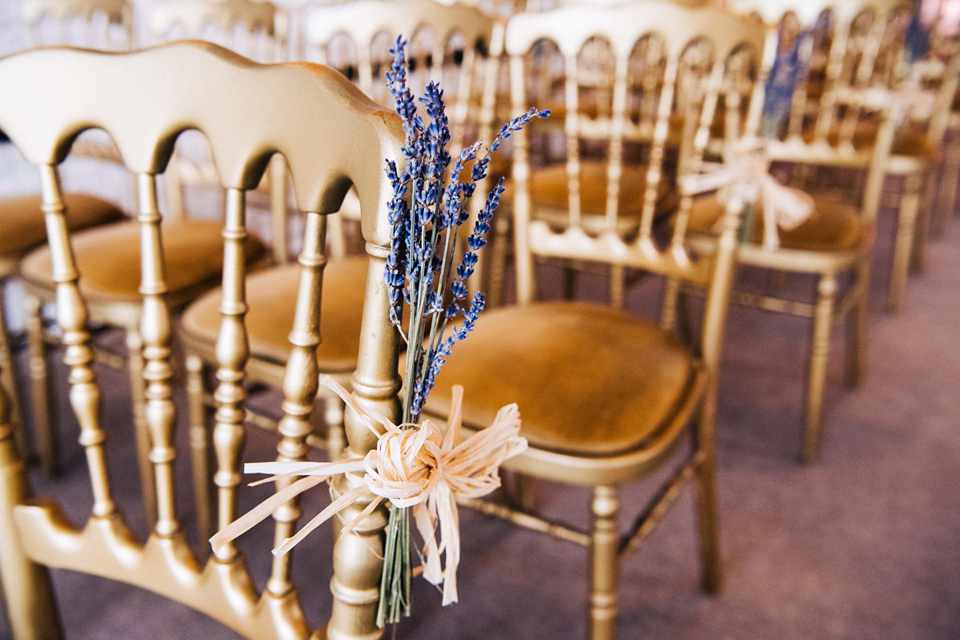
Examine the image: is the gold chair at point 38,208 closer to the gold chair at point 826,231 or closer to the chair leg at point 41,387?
the chair leg at point 41,387

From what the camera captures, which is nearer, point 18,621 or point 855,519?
point 18,621

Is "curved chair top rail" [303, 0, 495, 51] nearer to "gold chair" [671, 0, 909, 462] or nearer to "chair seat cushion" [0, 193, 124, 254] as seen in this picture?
"gold chair" [671, 0, 909, 462]

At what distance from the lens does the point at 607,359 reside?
1.03 m

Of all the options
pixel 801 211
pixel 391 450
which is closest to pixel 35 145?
pixel 391 450

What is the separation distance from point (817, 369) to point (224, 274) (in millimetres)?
1536

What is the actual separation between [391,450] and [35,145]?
0.38m

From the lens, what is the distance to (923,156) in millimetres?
2467

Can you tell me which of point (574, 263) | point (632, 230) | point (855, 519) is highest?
point (632, 230)

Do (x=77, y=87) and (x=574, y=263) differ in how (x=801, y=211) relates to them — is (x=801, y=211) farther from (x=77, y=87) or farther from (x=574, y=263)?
(x=77, y=87)

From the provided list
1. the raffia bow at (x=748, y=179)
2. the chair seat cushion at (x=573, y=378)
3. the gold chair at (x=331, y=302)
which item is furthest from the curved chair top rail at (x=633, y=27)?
the chair seat cushion at (x=573, y=378)

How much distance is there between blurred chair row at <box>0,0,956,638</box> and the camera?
473 millimetres

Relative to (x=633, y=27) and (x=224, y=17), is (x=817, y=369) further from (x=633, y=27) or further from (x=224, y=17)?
(x=224, y=17)

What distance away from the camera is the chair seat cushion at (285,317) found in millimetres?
1044

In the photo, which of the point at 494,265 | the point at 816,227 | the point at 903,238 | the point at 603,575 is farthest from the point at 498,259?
the point at 903,238
